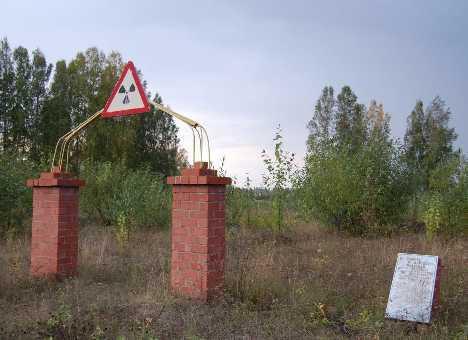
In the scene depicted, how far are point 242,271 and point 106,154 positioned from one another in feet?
73.4

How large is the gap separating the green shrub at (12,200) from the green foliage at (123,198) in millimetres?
2088

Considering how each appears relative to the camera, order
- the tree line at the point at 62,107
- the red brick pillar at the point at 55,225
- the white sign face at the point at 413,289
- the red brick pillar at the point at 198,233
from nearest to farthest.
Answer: the white sign face at the point at 413,289
the red brick pillar at the point at 198,233
the red brick pillar at the point at 55,225
the tree line at the point at 62,107

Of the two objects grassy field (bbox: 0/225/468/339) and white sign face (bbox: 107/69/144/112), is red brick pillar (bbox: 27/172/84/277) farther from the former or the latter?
white sign face (bbox: 107/69/144/112)

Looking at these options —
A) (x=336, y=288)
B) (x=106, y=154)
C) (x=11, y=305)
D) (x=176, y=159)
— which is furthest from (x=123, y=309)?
(x=176, y=159)

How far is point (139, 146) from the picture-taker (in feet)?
96.0

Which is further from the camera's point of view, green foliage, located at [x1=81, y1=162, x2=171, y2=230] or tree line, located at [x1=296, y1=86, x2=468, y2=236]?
green foliage, located at [x1=81, y1=162, x2=171, y2=230]

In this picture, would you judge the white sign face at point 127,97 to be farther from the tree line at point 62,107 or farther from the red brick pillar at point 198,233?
the tree line at point 62,107

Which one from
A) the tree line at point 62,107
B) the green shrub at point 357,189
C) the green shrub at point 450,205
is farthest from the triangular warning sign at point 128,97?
the tree line at point 62,107

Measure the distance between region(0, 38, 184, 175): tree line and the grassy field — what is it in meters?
18.9

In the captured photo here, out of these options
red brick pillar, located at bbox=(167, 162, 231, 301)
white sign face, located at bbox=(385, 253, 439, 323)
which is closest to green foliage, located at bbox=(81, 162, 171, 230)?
red brick pillar, located at bbox=(167, 162, 231, 301)

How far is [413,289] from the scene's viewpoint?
4.65 metres

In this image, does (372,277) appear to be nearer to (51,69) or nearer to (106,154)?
(106,154)

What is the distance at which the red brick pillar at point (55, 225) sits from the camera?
6031 mm

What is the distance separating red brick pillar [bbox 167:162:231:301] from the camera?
15.9 feet
